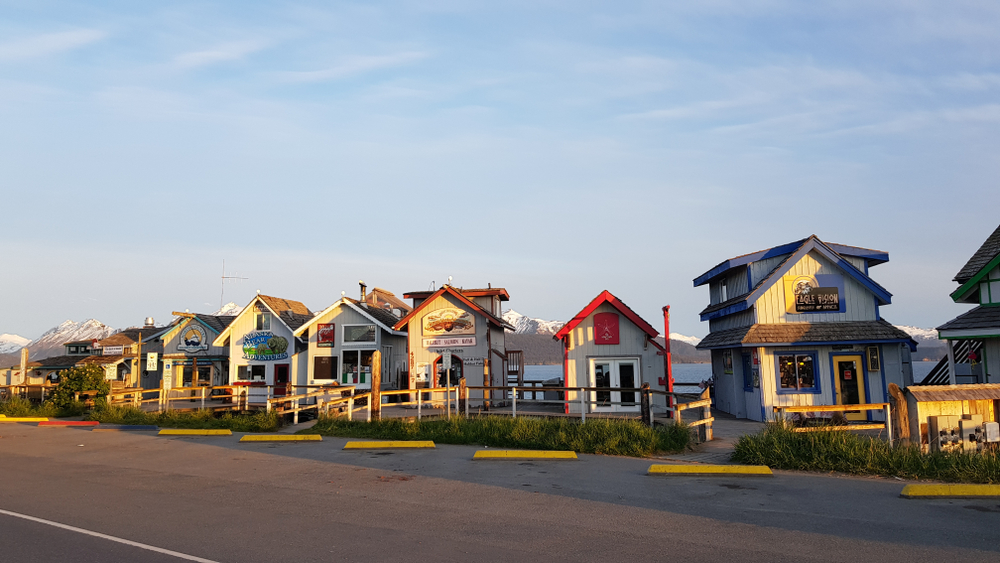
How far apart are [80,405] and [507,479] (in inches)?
1058

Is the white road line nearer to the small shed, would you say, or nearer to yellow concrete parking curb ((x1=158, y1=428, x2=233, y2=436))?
yellow concrete parking curb ((x1=158, y1=428, x2=233, y2=436))

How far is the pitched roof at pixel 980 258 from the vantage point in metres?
20.7

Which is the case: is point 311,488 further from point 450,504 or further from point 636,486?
point 636,486

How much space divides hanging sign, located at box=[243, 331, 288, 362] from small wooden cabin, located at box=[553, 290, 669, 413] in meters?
20.0

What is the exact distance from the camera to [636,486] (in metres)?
11.8

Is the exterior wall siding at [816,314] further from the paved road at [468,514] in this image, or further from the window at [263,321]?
the window at [263,321]

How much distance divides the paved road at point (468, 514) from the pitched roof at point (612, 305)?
976 cm

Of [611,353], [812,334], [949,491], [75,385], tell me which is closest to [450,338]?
[611,353]

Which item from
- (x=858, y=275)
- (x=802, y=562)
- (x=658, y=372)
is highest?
(x=858, y=275)

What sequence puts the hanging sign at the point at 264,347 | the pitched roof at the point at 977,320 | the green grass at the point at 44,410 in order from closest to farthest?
1. the pitched roof at the point at 977,320
2. the green grass at the point at 44,410
3. the hanging sign at the point at 264,347

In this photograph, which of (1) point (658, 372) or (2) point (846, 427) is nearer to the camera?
(2) point (846, 427)

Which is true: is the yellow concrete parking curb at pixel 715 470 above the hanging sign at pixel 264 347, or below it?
below

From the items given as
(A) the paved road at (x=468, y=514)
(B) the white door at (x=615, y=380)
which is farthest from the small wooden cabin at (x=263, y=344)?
(A) the paved road at (x=468, y=514)

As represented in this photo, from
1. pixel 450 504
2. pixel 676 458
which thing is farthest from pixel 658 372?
pixel 450 504
